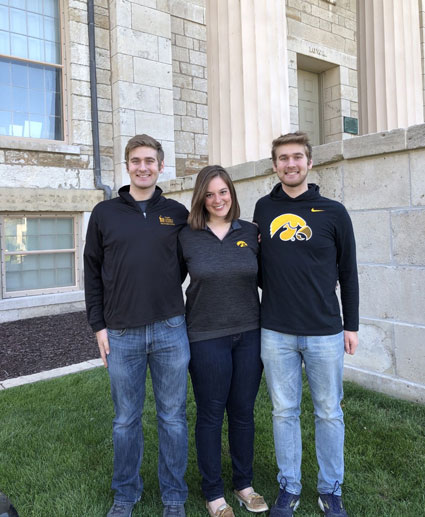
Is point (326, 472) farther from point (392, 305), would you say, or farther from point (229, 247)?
point (392, 305)

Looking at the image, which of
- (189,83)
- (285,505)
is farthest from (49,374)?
(189,83)

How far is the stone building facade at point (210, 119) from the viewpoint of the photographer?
3.98 m

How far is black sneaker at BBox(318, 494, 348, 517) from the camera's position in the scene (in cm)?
235

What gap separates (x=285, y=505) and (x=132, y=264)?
1505 mm

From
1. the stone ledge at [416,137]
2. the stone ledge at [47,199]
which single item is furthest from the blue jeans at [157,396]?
the stone ledge at [47,199]

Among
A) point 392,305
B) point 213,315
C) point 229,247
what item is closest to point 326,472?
point 213,315

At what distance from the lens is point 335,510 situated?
2355 mm

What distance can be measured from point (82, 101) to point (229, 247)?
7046 millimetres

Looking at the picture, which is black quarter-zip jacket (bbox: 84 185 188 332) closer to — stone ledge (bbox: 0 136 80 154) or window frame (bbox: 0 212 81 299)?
window frame (bbox: 0 212 81 299)

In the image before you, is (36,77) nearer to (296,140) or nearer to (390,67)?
(390,67)

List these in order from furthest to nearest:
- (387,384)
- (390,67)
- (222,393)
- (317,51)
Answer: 1. (317,51)
2. (390,67)
3. (387,384)
4. (222,393)

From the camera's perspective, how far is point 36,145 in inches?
305

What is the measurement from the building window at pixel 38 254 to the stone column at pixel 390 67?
542cm

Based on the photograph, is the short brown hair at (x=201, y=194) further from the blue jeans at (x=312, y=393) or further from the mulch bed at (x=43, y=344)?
the mulch bed at (x=43, y=344)
